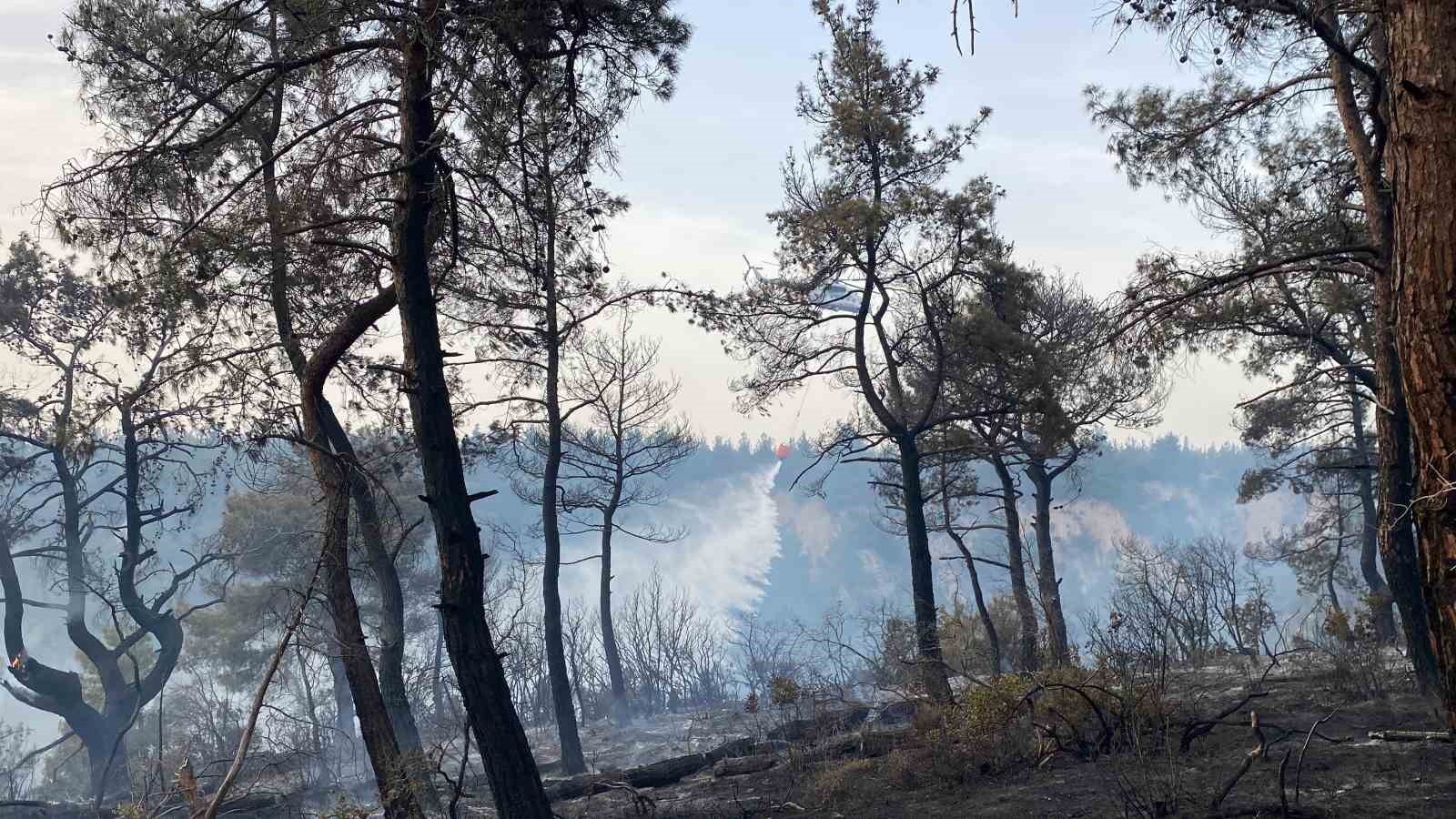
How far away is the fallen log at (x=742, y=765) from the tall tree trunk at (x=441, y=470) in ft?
11.8

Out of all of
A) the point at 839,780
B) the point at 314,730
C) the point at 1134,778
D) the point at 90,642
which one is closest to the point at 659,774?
the point at 839,780

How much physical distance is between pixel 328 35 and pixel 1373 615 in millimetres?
17473

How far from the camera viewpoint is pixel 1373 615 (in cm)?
1736

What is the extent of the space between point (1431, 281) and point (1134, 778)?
4383mm

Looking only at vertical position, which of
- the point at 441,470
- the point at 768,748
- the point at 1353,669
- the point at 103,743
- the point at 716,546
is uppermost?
the point at 716,546

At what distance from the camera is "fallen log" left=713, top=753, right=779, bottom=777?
35.7ft

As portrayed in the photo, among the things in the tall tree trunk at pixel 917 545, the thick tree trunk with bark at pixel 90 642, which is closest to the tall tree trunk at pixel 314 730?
the thick tree trunk with bark at pixel 90 642

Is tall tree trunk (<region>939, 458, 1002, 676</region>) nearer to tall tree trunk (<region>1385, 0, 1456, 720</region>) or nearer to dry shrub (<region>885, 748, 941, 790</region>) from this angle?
dry shrub (<region>885, 748, 941, 790</region>)

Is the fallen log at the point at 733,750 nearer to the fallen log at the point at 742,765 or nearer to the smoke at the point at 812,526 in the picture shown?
the fallen log at the point at 742,765

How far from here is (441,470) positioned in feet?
25.2

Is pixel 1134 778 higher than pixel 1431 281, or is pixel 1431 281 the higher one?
pixel 1431 281

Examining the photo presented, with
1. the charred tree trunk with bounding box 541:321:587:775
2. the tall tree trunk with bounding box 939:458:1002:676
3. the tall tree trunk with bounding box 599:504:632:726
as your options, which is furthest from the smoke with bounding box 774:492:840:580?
the charred tree trunk with bounding box 541:321:587:775

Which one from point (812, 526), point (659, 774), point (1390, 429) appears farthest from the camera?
point (812, 526)

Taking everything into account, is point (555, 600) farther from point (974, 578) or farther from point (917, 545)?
point (974, 578)
